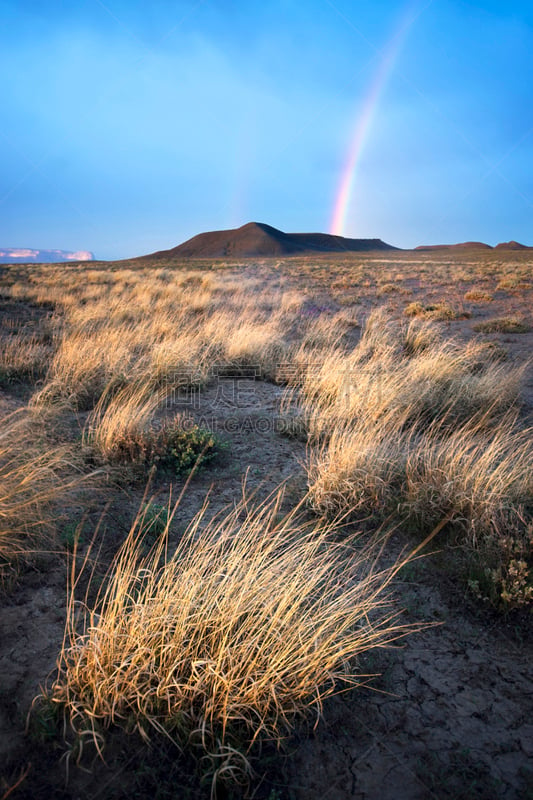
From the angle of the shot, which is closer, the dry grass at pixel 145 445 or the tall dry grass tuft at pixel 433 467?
the tall dry grass tuft at pixel 433 467

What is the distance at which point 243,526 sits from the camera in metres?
2.34

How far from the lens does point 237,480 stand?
3.46 metres

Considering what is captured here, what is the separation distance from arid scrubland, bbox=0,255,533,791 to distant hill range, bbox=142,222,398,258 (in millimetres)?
123425

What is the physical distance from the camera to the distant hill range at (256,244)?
132 m

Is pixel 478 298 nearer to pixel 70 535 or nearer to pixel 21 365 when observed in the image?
pixel 21 365

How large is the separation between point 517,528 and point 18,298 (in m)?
14.0

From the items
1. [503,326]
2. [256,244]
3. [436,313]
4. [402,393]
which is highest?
[256,244]

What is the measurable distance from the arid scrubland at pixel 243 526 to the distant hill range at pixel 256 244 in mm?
123425

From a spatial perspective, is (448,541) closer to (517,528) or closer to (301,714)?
(517,528)

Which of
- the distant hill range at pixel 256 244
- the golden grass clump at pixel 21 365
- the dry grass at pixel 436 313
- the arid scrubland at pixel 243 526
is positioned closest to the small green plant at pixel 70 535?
the arid scrubland at pixel 243 526

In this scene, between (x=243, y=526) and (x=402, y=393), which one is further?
(x=402, y=393)

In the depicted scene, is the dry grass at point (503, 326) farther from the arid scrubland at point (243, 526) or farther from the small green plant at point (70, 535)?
the small green plant at point (70, 535)

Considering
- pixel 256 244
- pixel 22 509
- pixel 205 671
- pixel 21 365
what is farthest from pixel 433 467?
pixel 256 244

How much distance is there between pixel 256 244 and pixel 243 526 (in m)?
144
